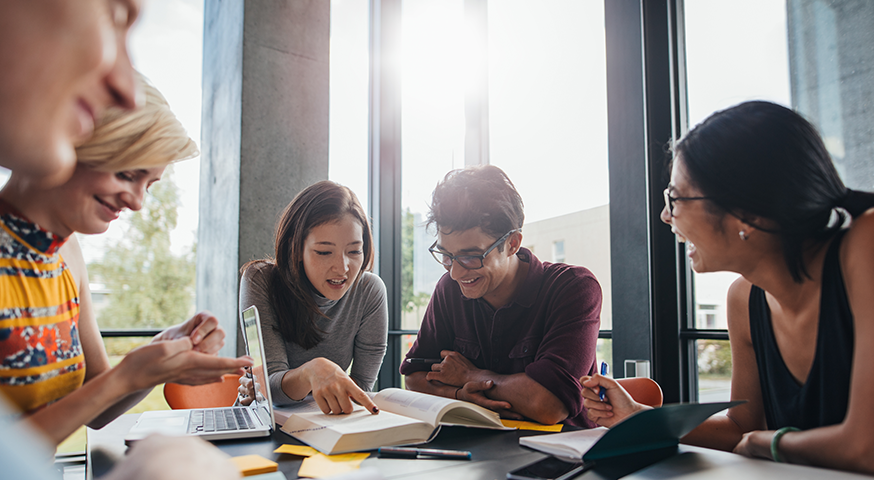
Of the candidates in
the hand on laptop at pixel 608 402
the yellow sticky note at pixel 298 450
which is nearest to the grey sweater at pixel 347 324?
the yellow sticky note at pixel 298 450

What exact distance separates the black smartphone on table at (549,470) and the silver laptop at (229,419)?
2.23 ft

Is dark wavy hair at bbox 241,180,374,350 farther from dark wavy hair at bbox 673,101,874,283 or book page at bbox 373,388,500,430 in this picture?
dark wavy hair at bbox 673,101,874,283

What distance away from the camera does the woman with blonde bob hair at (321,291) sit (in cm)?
203

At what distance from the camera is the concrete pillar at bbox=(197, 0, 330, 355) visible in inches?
131

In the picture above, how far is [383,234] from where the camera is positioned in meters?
4.22

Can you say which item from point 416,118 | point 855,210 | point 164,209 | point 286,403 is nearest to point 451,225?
point 286,403

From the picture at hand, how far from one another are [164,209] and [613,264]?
3599 mm

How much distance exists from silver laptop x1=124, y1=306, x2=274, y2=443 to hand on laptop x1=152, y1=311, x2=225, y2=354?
155mm

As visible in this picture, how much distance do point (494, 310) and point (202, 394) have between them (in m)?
1.28

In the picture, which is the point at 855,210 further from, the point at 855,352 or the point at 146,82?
the point at 146,82

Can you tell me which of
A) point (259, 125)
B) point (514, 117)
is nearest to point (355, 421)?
point (259, 125)

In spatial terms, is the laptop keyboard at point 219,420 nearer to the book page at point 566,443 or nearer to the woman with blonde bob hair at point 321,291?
the woman with blonde bob hair at point 321,291

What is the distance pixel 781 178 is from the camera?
3.77 ft

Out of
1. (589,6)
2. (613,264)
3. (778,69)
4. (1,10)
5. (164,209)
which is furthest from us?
(164,209)
